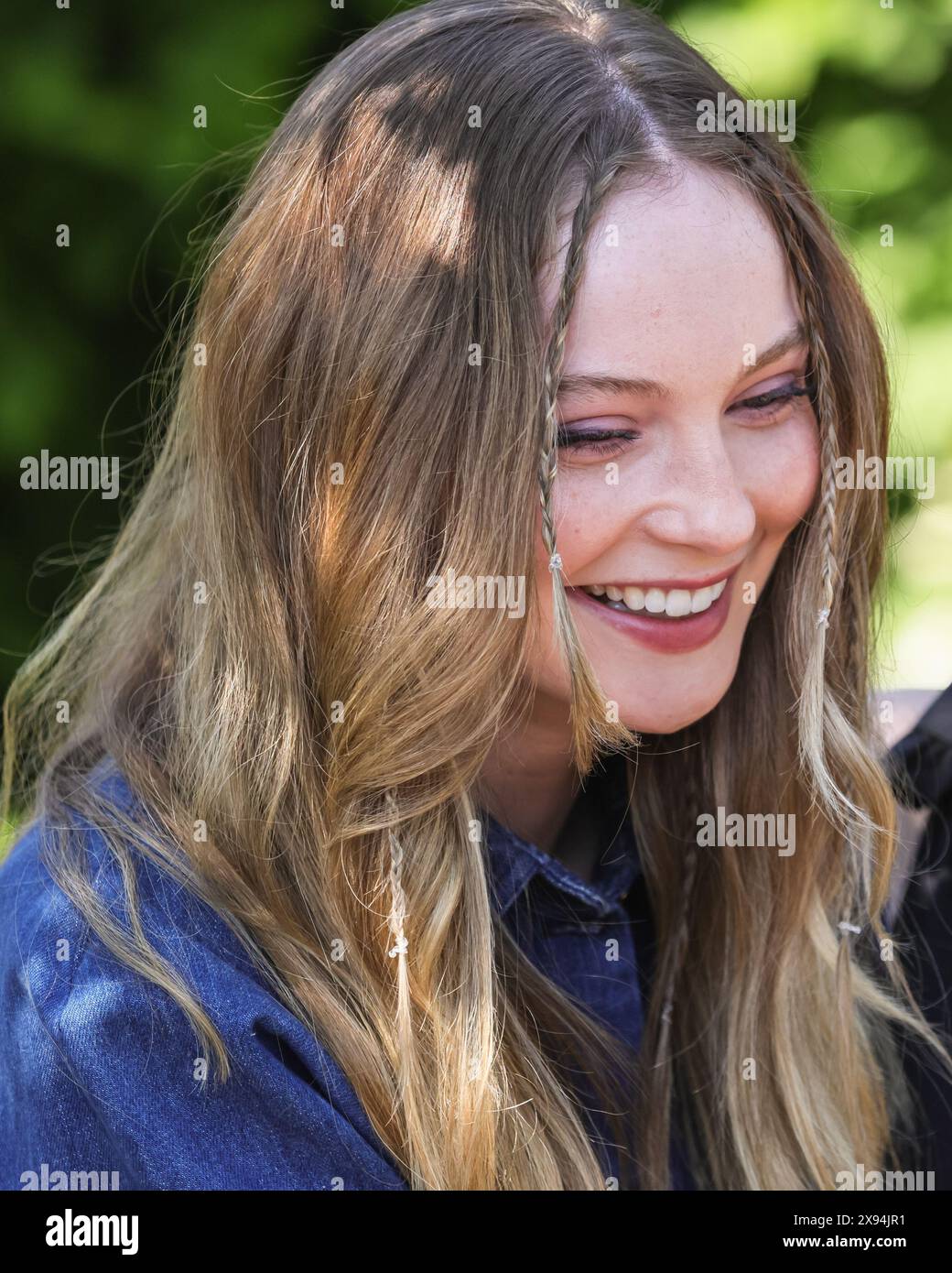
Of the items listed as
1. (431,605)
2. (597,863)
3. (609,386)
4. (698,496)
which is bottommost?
(597,863)

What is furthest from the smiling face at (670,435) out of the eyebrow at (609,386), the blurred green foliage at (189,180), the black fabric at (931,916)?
the blurred green foliage at (189,180)

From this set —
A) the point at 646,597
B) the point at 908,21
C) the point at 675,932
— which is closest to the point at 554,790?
the point at 675,932

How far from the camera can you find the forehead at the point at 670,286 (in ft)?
4.31

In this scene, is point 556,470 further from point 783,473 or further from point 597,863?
point 597,863

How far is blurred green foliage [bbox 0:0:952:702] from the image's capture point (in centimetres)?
236

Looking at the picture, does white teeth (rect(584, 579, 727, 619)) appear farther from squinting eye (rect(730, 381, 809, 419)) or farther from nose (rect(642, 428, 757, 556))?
squinting eye (rect(730, 381, 809, 419))

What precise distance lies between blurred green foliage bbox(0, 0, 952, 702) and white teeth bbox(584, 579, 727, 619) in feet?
3.40

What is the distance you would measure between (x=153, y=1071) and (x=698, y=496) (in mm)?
809

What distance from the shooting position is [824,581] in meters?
1.61

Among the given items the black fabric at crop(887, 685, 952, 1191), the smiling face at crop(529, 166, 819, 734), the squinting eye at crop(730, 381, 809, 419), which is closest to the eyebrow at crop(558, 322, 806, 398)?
the smiling face at crop(529, 166, 819, 734)

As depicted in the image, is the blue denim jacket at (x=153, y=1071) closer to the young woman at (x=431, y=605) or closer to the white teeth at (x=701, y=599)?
the young woman at (x=431, y=605)

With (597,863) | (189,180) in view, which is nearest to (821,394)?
(597,863)

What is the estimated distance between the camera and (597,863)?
1.75 metres

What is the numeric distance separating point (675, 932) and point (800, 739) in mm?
329
